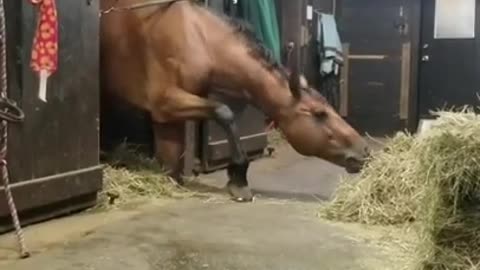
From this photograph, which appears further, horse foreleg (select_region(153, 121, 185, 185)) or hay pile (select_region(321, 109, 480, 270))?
horse foreleg (select_region(153, 121, 185, 185))

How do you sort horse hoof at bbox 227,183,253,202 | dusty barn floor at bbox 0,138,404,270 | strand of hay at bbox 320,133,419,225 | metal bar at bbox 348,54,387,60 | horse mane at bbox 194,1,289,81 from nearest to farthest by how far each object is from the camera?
dusty barn floor at bbox 0,138,404,270, strand of hay at bbox 320,133,419,225, horse hoof at bbox 227,183,253,202, horse mane at bbox 194,1,289,81, metal bar at bbox 348,54,387,60

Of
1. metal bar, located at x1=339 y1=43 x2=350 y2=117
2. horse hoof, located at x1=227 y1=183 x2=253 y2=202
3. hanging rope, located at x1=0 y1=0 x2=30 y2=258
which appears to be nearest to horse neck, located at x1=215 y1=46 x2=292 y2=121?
horse hoof, located at x1=227 y1=183 x2=253 y2=202

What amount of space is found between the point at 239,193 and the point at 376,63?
4715mm

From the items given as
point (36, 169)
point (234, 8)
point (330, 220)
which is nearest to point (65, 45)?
point (36, 169)

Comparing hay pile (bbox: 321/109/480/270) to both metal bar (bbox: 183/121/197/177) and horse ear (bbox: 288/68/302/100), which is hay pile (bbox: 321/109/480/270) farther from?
metal bar (bbox: 183/121/197/177)

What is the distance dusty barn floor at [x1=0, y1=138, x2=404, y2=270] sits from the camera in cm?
299

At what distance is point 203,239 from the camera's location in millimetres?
3412

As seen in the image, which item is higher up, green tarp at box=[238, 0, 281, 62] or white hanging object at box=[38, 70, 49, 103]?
green tarp at box=[238, 0, 281, 62]

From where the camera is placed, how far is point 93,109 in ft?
13.2

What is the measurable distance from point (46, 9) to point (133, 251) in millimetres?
1030

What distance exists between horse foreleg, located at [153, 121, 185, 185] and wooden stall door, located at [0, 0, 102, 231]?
84cm

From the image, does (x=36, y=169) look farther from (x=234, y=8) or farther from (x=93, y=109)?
(x=234, y=8)

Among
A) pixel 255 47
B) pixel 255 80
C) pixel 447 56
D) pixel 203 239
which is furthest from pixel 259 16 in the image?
pixel 447 56

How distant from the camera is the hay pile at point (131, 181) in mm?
4305
